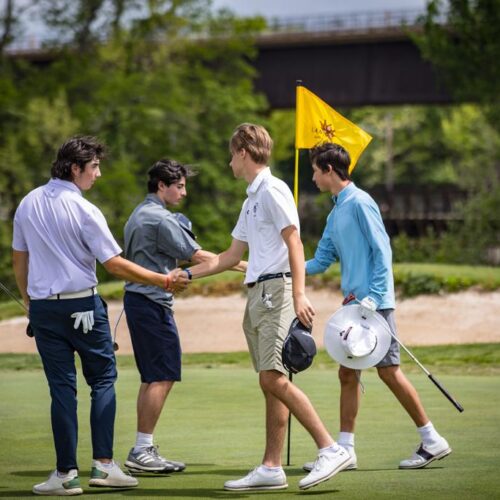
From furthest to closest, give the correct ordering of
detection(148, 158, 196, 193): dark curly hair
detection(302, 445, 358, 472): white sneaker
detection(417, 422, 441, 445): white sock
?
1. detection(148, 158, 196, 193): dark curly hair
2. detection(417, 422, 441, 445): white sock
3. detection(302, 445, 358, 472): white sneaker

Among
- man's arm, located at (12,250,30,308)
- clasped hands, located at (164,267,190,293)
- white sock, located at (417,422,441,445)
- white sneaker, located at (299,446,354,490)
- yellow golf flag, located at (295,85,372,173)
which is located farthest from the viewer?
yellow golf flag, located at (295,85,372,173)

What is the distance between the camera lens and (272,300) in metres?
7.30

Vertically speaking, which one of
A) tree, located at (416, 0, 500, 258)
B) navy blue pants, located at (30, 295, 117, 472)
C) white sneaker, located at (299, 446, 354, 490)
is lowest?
white sneaker, located at (299, 446, 354, 490)

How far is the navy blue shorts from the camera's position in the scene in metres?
8.10

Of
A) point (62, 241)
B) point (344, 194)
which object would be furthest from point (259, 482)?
point (344, 194)

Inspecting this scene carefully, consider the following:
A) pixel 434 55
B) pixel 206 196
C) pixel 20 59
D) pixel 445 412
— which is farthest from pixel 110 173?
pixel 445 412

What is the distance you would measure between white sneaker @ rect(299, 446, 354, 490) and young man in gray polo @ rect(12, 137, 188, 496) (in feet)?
3.35

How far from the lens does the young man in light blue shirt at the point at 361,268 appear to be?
25.7 ft

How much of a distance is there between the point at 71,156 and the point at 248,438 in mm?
2861

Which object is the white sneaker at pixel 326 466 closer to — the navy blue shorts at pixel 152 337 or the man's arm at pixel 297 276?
the man's arm at pixel 297 276

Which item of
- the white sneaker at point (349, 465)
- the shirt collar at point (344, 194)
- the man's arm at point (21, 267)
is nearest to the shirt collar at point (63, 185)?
the man's arm at point (21, 267)

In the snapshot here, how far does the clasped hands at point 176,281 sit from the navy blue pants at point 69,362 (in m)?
0.43

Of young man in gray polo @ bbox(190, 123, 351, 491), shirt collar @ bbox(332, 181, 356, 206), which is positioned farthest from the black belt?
shirt collar @ bbox(332, 181, 356, 206)

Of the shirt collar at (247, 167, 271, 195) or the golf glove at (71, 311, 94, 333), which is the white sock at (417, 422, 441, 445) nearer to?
the shirt collar at (247, 167, 271, 195)
